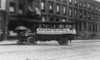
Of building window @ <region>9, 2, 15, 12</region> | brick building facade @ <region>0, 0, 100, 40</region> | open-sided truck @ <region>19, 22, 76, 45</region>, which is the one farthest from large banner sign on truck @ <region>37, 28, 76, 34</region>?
building window @ <region>9, 2, 15, 12</region>

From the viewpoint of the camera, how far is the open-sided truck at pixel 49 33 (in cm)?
1981

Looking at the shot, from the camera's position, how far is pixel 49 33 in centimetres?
2030

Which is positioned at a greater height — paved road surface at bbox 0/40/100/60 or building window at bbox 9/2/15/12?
building window at bbox 9/2/15/12

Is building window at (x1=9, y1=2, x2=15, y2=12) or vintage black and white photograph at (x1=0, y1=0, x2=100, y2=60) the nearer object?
→ vintage black and white photograph at (x1=0, y1=0, x2=100, y2=60)

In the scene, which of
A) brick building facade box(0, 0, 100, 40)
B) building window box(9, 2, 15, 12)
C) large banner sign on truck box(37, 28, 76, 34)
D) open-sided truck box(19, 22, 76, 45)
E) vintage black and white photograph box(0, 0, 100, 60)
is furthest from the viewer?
brick building facade box(0, 0, 100, 40)

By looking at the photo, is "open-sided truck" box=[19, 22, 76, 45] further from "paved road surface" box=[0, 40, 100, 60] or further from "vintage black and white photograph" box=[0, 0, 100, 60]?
"paved road surface" box=[0, 40, 100, 60]

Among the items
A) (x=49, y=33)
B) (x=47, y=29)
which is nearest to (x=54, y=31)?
(x=49, y=33)

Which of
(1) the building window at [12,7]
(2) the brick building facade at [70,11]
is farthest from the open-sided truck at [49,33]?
(1) the building window at [12,7]

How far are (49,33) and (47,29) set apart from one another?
19.4 inches

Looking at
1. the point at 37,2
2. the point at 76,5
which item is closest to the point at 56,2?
the point at 37,2

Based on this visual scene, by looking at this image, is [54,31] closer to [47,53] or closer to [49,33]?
[49,33]

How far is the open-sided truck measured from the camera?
19.8m

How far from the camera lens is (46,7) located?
34.3m

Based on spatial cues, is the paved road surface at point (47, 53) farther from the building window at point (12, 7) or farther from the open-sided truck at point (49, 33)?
the building window at point (12, 7)
